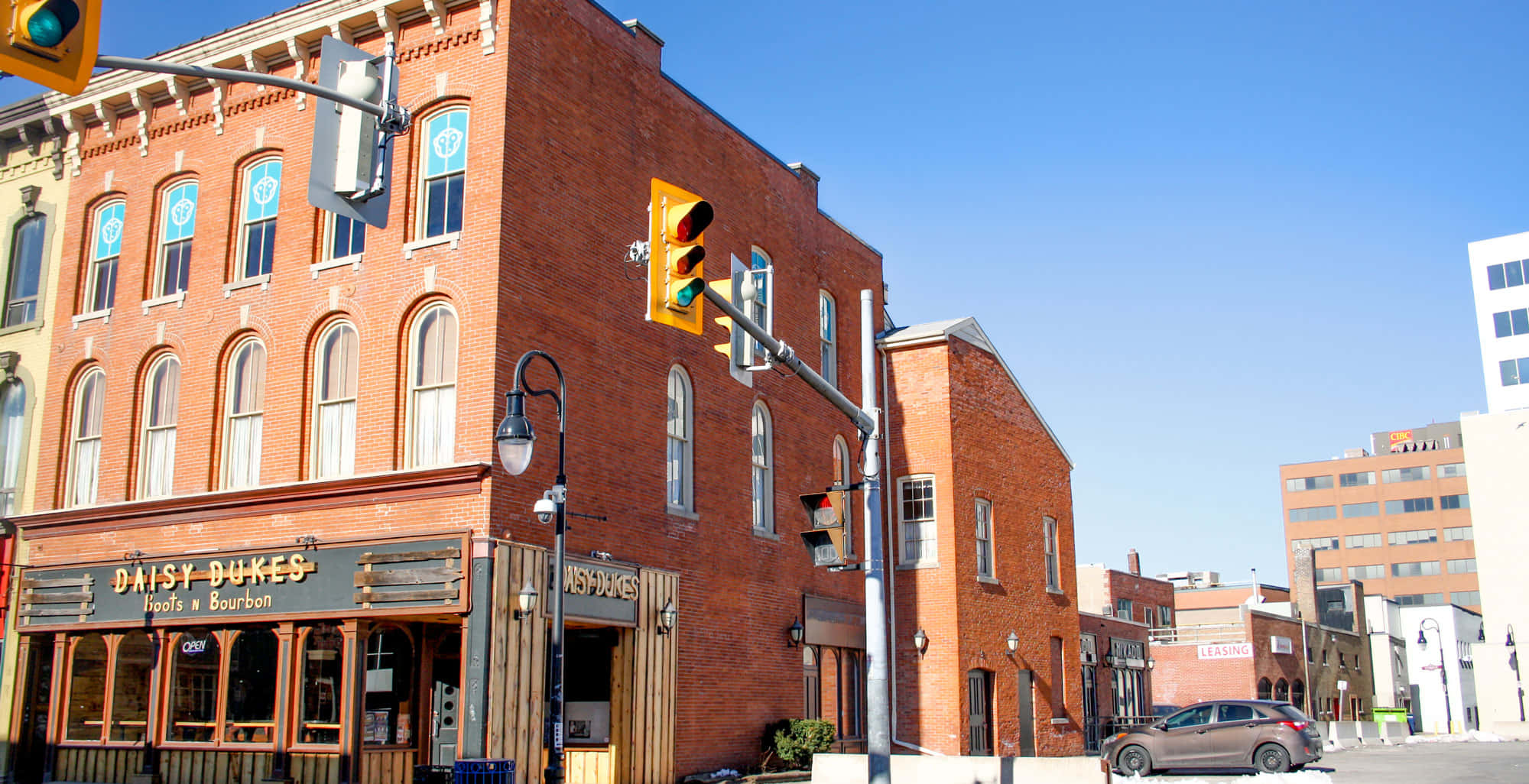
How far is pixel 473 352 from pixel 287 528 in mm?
4270

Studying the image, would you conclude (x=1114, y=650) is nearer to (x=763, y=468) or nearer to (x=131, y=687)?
(x=763, y=468)

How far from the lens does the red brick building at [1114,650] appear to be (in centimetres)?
4094

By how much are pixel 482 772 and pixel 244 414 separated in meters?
9.69

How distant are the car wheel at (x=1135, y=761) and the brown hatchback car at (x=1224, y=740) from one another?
0.05ft

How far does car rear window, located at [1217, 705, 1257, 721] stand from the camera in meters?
26.2

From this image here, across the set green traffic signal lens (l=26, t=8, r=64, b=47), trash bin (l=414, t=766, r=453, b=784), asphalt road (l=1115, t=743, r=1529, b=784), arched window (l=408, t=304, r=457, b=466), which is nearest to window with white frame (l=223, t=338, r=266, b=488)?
arched window (l=408, t=304, r=457, b=466)

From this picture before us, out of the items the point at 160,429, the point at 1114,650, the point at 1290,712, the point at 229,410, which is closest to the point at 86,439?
the point at 160,429

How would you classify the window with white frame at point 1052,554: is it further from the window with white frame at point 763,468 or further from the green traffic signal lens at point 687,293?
the green traffic signal lens at point 687,293

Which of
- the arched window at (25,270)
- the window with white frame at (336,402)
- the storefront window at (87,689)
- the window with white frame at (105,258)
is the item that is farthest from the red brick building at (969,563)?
the arched window at (25,270)

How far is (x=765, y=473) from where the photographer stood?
2667 cm

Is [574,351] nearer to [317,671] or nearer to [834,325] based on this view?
[317,671]

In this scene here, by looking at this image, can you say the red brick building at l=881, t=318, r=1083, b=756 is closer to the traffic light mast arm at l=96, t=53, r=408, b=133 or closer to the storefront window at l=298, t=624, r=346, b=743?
the storefront window at l=298, t=624, r=346, b=743

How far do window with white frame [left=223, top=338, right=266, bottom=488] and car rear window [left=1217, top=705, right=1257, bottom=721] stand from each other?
1977cm

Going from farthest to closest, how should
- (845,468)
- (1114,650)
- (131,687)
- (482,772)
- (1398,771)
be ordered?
(1114,650), (845,468), (1398,771), (131,687), (482,772)
